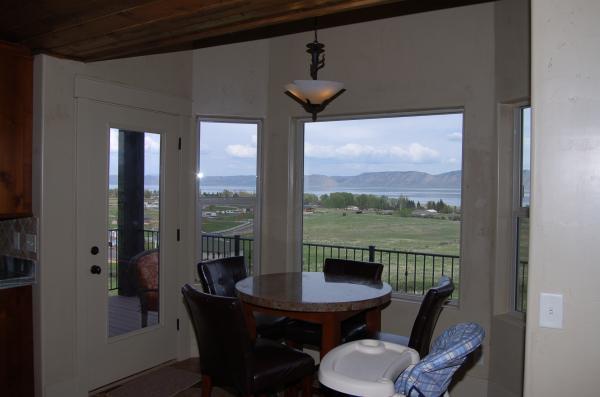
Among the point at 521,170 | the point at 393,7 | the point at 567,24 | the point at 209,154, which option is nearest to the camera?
the point at 567,24

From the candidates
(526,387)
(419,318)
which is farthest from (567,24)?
(419,318)

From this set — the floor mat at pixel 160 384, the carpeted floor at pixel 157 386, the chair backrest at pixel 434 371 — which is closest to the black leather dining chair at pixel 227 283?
the carpeted floor at pixel 157 386

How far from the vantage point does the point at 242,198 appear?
4543mm

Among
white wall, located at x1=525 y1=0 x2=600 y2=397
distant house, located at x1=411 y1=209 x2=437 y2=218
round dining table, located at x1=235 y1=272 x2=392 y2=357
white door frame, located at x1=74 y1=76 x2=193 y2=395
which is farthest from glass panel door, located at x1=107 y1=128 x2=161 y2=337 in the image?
white wall, located at x1=525 y1=0 x2=600 y2=397

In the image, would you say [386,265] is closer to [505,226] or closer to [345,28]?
[505,226]

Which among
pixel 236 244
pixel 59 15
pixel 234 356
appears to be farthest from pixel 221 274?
pixel 59 15

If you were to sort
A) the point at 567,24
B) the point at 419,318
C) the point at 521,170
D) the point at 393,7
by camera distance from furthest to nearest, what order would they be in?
the point at 393,7, the point at 521,170, the point at 419,318, the point at 567,24

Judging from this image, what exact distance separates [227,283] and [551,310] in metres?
2.48

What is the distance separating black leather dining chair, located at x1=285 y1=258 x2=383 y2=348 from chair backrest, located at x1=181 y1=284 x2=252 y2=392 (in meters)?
0.83

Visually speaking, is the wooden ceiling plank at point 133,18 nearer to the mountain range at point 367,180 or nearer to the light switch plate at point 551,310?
the mountain range at point 367,180

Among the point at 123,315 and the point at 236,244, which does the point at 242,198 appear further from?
the point at 123,315

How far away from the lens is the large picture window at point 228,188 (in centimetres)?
447

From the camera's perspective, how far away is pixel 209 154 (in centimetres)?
448

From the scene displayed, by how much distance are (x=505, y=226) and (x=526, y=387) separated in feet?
6.44
